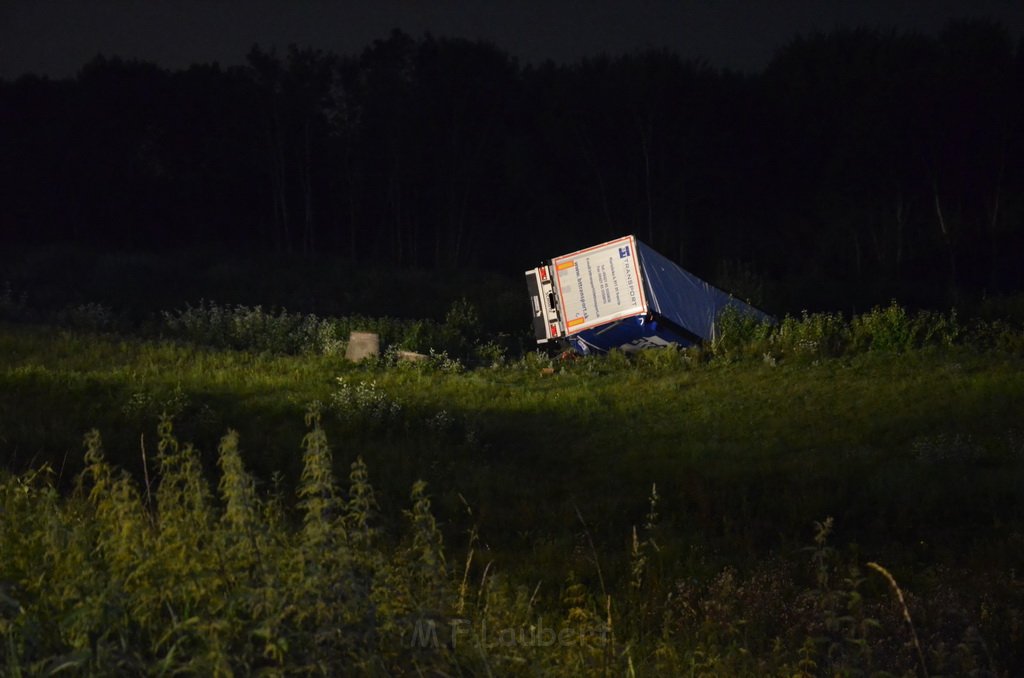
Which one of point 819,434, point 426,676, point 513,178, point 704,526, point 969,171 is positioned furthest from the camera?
point 513,178

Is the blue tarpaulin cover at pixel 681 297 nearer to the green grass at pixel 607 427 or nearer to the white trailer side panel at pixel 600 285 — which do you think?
the white trailer side panel at pixel 600 285

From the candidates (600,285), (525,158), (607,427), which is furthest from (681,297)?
(525,158)

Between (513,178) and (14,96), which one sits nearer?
(513,178)

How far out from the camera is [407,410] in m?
14.8

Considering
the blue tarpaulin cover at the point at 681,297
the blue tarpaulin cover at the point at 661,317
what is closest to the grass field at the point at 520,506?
the blue tarpaulin cover at the point at 661,317

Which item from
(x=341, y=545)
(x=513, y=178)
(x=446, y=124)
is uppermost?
(x=446, y=124)

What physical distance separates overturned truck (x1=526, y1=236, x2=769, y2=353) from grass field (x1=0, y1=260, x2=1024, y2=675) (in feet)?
4.93

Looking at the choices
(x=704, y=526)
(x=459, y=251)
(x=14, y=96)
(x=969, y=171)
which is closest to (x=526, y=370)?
(x=704, y=526)

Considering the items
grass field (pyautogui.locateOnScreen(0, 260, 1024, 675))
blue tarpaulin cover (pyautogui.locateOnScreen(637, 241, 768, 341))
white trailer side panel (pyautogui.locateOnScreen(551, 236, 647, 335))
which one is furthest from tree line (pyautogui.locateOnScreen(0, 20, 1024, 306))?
grass field (pyautogui.locateOnScreen(0, 260, 1024, 675))

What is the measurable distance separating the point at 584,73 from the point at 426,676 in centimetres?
5300

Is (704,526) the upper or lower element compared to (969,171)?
lower

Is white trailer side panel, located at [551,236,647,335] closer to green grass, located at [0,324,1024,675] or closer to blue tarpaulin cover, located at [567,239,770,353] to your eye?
blue tarpaulin cover, located at [567,239,770,353]

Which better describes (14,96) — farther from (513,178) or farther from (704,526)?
(704,526)

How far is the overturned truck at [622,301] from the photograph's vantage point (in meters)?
21.2
